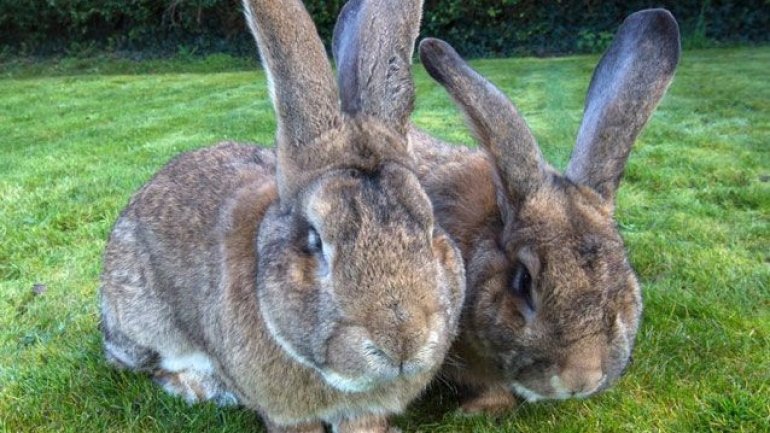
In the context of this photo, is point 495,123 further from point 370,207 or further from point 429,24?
point 429,24

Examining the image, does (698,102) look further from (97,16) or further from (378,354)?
(97,16)

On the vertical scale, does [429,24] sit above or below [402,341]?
below

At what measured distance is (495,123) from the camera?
3102 mm

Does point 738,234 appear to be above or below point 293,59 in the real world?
below

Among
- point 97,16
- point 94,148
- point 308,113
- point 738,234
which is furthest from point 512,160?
point 97,16

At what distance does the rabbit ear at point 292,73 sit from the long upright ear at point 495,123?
0.54m

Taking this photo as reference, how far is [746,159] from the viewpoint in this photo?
24.3ft

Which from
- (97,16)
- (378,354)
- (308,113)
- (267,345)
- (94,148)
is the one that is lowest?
(97,16)

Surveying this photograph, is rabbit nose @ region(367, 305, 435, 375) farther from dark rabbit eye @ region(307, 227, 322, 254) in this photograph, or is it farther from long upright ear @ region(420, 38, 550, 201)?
long upright ear @ region(420, 38, 550, 201)

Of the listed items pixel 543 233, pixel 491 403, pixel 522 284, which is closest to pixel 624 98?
pixel 543 233

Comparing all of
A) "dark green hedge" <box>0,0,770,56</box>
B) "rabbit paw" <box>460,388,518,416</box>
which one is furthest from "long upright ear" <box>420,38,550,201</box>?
"dark green hedge" <box>0,0,770,56</box>

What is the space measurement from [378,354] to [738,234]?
385 centimetres

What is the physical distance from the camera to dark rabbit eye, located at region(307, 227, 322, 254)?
2.54 m

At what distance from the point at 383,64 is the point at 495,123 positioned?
50 centimetres
